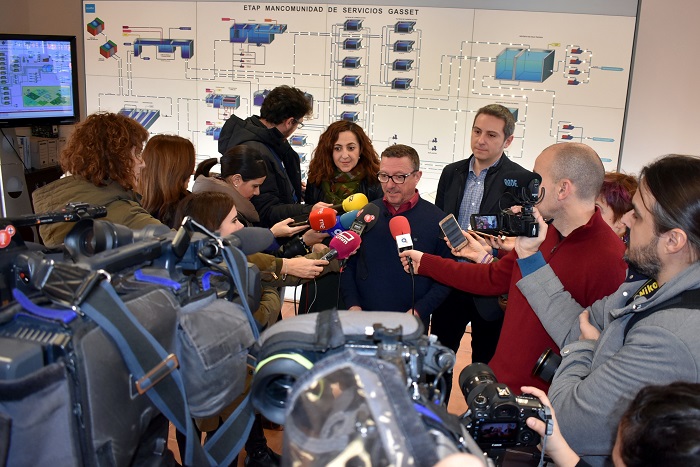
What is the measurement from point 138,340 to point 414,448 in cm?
44

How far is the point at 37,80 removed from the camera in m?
5.22

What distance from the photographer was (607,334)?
1612 mm

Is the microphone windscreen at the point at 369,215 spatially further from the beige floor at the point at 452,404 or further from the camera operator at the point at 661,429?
the camera operator at the point at 661,429

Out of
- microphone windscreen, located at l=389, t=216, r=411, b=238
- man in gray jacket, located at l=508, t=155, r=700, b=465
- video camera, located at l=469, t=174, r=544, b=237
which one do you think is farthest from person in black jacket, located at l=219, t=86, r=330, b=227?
man in gray jacket, located at l=508, t=155, r=700, b=465

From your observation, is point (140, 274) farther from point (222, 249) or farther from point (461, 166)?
point (461, 166)

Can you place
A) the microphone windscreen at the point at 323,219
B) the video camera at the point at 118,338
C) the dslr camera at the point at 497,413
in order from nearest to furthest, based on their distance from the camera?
the video camera at the point at 118,338, the dslr camera at the point at 497,413, the microphone windscreen at the point at 323,219

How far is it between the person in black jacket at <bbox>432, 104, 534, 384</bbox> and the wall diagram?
1189 mm

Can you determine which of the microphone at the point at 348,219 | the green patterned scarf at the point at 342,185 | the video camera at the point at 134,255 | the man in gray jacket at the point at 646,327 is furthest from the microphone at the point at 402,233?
the video camera at the point at 134,255

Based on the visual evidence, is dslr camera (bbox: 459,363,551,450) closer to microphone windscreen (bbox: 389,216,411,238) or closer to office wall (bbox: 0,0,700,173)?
microphone windscreen (bbox: 389,216,411,238)

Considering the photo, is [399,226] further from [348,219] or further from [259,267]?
[259,267]

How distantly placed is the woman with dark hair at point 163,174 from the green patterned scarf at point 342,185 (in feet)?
3.16

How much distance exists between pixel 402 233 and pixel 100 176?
129 centimetres

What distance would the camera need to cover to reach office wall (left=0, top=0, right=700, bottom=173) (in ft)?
14.1

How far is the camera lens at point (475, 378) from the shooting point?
4.59ft
